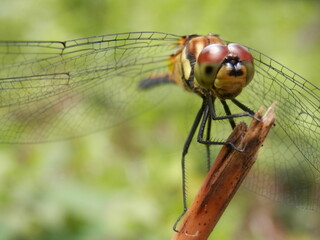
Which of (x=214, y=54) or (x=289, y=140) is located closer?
(x=214, y=54)

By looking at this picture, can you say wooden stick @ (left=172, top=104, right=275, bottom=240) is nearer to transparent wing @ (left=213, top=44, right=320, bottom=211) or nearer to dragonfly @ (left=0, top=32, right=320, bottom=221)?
dragonfly @ (left=0, top=32, right=320, bottom=221)

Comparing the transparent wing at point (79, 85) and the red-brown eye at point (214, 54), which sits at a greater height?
the transparent wing at point (79, 85)

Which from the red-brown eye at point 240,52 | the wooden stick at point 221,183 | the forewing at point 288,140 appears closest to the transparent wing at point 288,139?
the forewing at point 288,140

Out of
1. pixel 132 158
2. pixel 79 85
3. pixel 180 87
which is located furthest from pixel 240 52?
pixel 132 158

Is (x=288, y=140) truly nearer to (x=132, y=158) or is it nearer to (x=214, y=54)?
(x=214, y=54)

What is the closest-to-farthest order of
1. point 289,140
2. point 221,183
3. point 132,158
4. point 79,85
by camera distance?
point 221,183 < point 289,140 < point 79,85 < point 132,158

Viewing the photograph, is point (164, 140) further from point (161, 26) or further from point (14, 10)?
point (14, 10)

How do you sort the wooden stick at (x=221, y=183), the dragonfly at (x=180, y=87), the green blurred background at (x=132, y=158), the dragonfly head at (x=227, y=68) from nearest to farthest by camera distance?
the wooden stick at (x=221, y=183), the dragonfly head at (x=227, y=68), the dragonfly at (x=180, y=87), the green blurred background at (x=132, y=158)

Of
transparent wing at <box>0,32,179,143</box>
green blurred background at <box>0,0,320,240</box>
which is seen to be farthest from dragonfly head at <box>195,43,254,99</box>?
green blurred background at <box>0,0,320,240</box>

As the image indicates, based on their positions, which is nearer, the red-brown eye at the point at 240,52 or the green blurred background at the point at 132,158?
the red-brown eye at the point at 240,52

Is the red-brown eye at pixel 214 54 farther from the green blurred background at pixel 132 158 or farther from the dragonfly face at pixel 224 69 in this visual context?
the green blurred background at pixel 132 158
